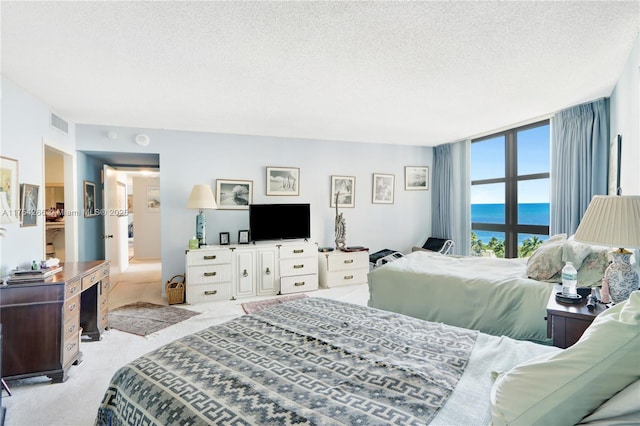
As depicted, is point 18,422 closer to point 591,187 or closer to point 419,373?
point 419,373

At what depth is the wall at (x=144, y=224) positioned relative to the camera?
8.56 m

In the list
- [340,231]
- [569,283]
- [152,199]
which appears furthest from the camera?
[152,199]

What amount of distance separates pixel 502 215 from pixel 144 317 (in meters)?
5.19

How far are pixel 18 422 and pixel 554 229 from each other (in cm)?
519

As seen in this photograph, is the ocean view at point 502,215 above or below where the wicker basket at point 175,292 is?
above

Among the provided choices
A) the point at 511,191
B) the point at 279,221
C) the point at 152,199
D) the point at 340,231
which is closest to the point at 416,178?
the point at 511,191

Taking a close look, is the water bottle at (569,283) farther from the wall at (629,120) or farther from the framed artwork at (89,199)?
the framed artwork at (89,199)

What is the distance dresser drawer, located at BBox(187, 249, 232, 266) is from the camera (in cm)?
426

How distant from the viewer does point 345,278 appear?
5.14 m

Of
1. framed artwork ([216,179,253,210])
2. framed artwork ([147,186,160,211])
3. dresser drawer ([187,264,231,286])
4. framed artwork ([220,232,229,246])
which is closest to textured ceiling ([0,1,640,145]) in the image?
framed artwork ([216,179,253,210])

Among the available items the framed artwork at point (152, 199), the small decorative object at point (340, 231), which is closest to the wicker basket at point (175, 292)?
the small decorative object at point (340, 231)

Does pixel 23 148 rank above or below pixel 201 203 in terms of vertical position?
above

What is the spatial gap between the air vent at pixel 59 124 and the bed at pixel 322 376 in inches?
140

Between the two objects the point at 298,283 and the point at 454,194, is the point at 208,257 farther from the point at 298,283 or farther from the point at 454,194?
the point at 454,194
